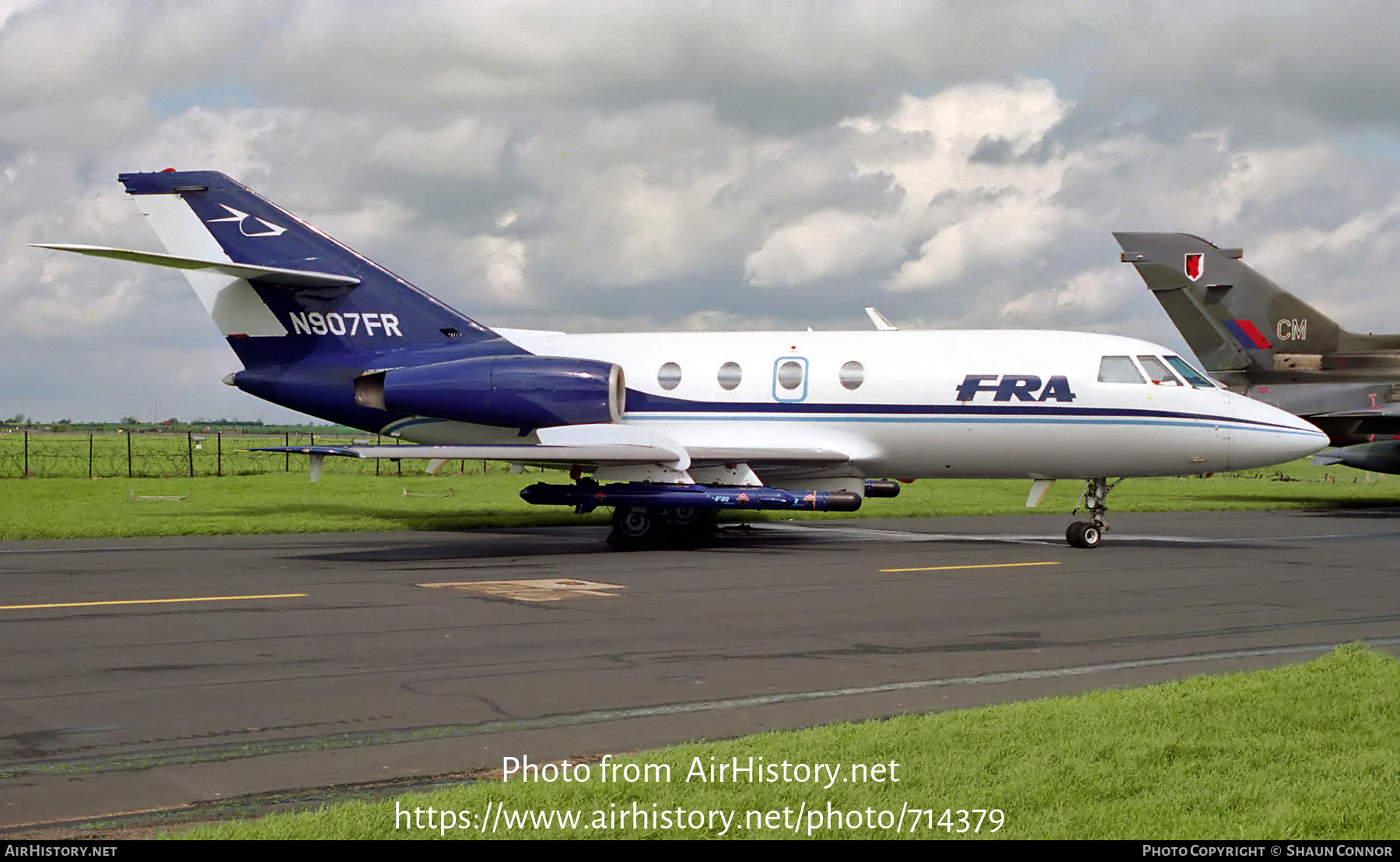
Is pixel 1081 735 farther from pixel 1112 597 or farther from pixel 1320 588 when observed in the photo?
pixel 1320 588

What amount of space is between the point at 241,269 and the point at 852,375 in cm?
972

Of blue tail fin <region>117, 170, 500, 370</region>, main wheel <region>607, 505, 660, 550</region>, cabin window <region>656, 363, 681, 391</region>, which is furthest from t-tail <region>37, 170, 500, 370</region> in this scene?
main wheel <region>607, 505, 660, 550</region>

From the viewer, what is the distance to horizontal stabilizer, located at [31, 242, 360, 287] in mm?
18281

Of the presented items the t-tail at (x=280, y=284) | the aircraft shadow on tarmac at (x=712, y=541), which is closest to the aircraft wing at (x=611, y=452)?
the aircraft shadow on tarmac at (x=712, y=541)

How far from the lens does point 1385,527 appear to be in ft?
83.0

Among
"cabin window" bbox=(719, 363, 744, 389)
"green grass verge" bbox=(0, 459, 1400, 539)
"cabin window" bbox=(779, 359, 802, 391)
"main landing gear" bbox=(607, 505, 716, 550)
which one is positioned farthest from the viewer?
"green grass verge" bbox=(0, 459, 1400, 539)

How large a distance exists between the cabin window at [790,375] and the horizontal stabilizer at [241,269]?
722 cm

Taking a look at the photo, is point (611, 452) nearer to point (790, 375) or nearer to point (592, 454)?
point (592, 454)

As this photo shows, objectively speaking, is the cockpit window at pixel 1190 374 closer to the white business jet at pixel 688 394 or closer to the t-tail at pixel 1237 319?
the white business jet at pixel 688 394

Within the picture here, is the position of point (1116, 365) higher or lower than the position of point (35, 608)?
higher

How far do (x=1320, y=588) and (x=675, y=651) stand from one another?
28.6 feet

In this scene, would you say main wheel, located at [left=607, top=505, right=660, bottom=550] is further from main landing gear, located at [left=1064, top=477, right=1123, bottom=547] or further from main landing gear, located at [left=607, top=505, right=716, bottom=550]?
main landing gear, located at [left=1064, top=477, right=1123, bottom=547]

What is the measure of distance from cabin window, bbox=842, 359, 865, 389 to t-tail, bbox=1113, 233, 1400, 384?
1618 centimetres

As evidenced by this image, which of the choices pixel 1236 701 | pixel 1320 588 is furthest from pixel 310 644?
pixel 1320 588
